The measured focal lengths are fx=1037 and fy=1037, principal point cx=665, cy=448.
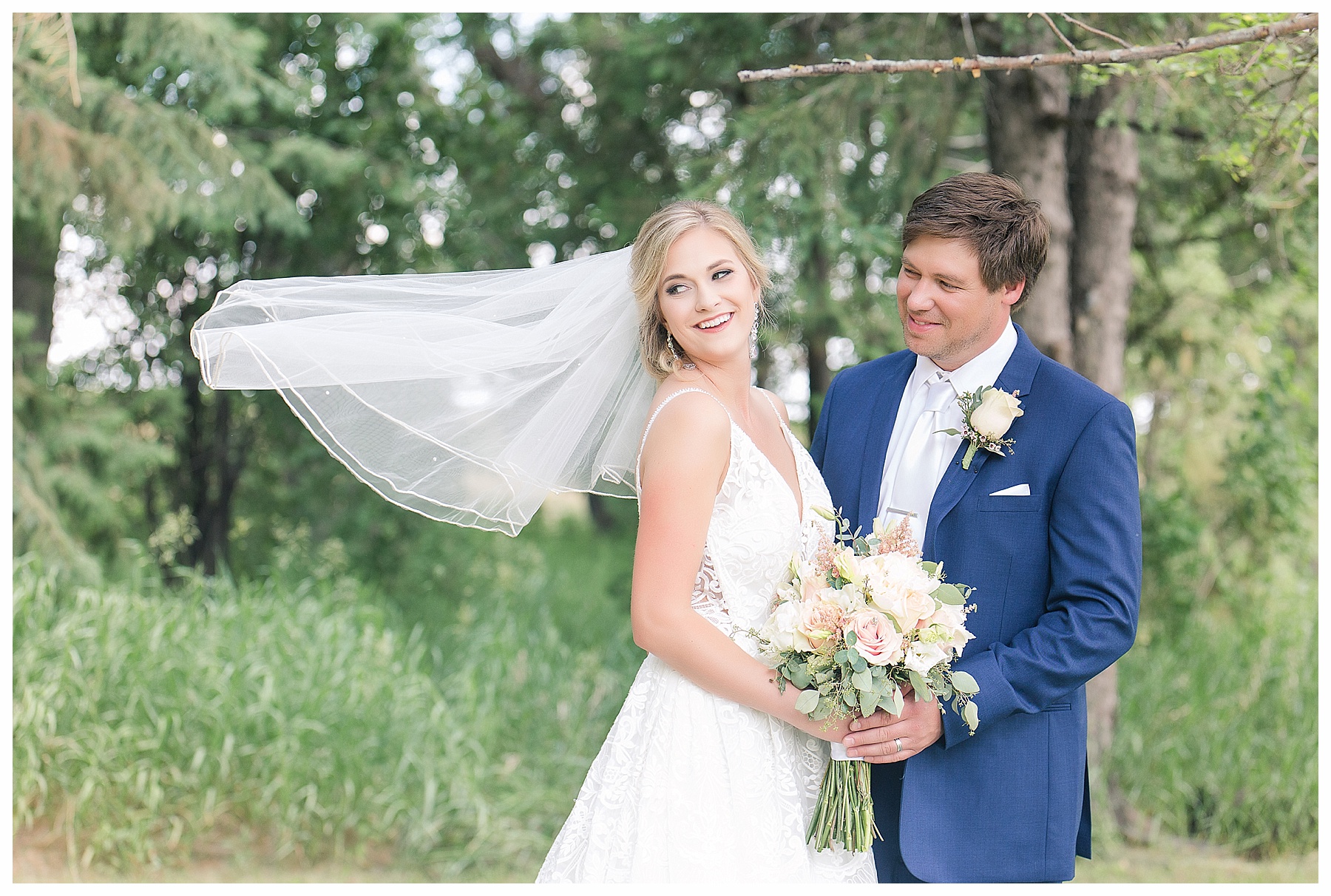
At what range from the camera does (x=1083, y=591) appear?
248 centimetres

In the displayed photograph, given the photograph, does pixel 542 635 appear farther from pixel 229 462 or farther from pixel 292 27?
pixel 292 27

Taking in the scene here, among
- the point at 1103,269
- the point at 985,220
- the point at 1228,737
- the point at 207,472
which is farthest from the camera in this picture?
the point at 207,472

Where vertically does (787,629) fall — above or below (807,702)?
above

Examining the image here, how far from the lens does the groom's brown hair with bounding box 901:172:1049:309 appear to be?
263 centimetres

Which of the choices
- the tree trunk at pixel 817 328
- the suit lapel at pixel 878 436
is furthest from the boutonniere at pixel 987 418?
the tree trunk at pixel 817 328

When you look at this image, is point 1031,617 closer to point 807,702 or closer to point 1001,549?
point 1001,549

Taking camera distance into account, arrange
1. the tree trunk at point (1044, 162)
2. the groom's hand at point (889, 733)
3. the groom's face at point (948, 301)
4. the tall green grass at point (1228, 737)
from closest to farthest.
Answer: the groom's hand at point (889, 733) → the groom's face at point (948, 301) → the tree trunk at point (1044, 162) → the tall green grass at point (1228, 737)

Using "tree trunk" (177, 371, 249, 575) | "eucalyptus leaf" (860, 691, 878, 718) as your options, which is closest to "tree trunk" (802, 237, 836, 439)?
"eucalyptus leaf" (860, 691, 878, 718)

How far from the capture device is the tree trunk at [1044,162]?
5.56m

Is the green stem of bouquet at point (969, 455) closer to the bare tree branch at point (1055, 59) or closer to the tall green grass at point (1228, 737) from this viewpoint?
the bare tree branch at point (1055, 59)

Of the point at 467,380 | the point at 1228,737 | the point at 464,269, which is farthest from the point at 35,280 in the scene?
the point at 1228,737

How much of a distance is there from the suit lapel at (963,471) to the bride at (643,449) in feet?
0.97

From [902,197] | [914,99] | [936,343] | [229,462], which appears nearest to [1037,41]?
[914,99]

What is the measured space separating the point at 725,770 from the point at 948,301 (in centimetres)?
133
